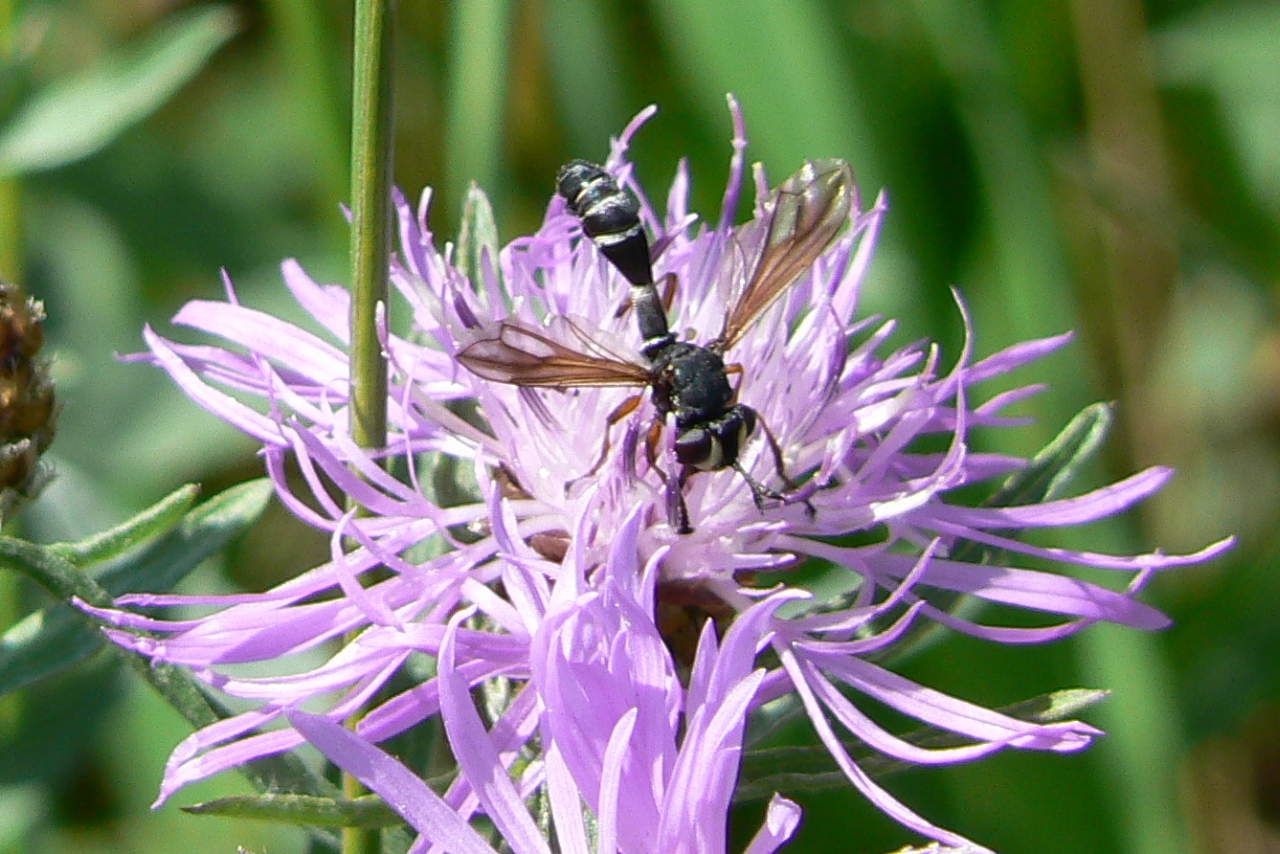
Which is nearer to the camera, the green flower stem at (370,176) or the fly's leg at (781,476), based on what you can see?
the green flower stem at (370,176)

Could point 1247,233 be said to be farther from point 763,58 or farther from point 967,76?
point 763,58

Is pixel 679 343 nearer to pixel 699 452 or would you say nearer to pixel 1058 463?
pixel 699 452

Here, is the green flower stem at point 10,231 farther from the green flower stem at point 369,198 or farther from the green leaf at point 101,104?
the green flower stem at point 369,198

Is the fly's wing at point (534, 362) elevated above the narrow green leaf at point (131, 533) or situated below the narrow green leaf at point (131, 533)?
above

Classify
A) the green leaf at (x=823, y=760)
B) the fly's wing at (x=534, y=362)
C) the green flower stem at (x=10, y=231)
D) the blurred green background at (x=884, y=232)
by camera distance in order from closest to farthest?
the green leaf at (x=823, y=760) → the fly's wing at (x=534, y=362) → the green flower stem at (x=10, y=231) → the blurred green background at (x=884, y=232)

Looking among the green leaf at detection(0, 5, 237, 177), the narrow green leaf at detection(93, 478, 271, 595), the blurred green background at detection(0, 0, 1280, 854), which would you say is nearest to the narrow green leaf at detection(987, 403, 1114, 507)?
the narrow green leaf at detection(93, 478, 271, 595)

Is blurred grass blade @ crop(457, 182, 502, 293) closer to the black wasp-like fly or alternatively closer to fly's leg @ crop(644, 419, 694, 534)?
the black wasp-like fly

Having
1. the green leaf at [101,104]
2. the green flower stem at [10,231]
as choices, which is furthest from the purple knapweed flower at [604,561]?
the green flower stem at [10,231]
